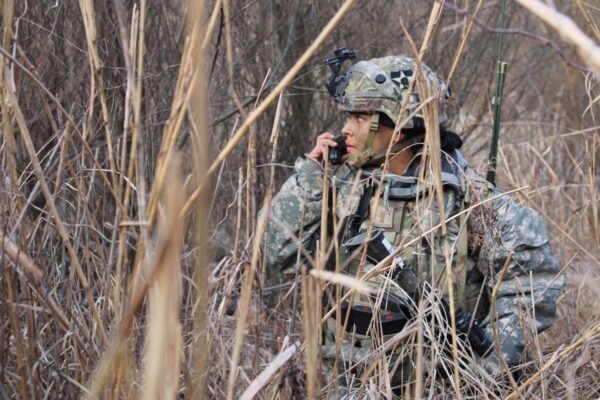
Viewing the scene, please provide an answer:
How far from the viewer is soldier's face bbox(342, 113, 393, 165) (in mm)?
3070

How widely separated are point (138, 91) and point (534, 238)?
1816 mm

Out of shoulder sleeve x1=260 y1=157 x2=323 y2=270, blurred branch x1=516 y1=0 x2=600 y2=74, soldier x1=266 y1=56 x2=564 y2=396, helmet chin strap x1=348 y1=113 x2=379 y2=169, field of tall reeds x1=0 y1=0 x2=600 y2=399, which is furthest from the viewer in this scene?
shoulder sleeve x1=260 y1=157 x2=323 y2=270

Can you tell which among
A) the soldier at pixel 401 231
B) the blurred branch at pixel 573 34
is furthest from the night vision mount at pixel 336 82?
the blurred branch at pixel 573 34


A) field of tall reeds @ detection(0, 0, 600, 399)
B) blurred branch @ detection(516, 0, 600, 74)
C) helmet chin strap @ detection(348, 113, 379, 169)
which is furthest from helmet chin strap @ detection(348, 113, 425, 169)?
blurred branch @ detection(516, 0, 600, 74)

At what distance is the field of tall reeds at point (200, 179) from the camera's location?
1.21 m

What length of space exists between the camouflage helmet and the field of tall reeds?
0.24 meters

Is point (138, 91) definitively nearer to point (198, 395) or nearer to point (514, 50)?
point (198, 395)

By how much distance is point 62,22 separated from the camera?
10.5 feet

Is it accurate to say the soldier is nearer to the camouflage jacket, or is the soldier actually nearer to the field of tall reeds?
the camouflage jacket

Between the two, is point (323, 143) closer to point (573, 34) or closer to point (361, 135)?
point (361, 135)

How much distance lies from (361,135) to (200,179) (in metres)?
2.18

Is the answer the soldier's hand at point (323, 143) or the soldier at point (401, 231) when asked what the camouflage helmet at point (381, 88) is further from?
the soldier's hand at point (323, 143)

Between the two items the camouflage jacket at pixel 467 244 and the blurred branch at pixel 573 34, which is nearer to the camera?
the blurred branch at pixel 573 34

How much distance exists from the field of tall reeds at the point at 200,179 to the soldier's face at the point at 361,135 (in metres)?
A: 0.29
